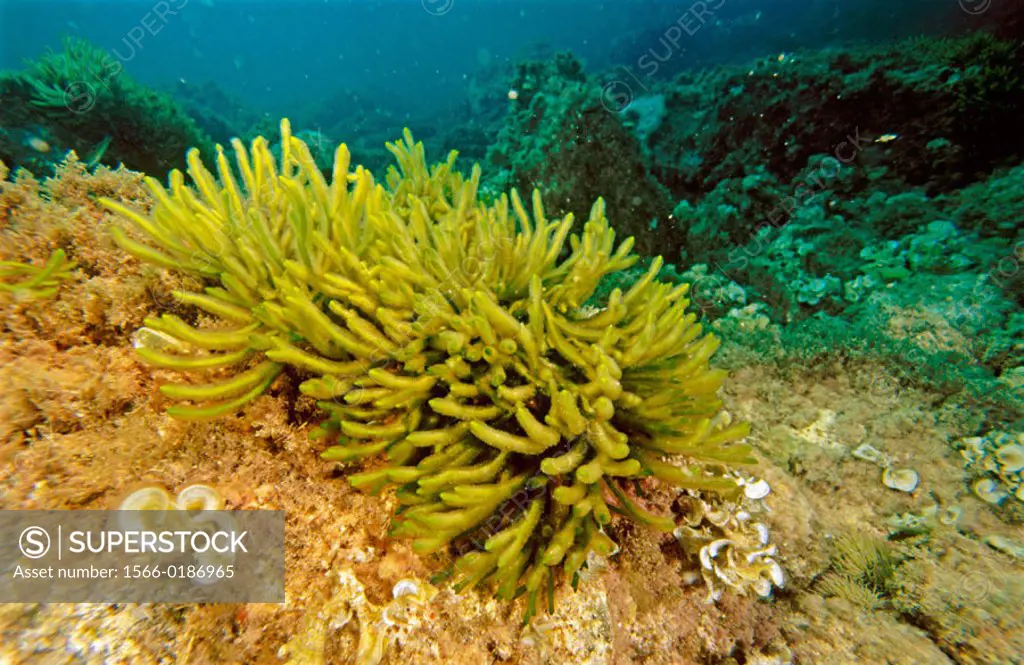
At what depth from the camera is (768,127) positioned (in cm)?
745

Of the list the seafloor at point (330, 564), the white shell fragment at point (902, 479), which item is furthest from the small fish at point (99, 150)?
the white shell fragment at point (902, 479)

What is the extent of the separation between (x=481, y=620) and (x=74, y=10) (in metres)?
120

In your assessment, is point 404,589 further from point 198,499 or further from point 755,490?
point 755,490

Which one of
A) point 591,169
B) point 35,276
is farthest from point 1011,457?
point 35,276

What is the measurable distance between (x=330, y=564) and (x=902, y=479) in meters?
3.29

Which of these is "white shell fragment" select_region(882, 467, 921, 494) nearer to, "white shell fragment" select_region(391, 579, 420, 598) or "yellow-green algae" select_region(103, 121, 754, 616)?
"yellow-green algae" select_region(103, 121, 754, 616)

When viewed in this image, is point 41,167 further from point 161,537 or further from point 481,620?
point 481,620

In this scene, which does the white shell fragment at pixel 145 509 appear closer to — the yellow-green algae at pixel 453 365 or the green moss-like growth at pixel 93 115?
the yellow-green algae at pixel 453 365

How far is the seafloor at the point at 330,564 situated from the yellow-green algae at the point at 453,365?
0.60 feet

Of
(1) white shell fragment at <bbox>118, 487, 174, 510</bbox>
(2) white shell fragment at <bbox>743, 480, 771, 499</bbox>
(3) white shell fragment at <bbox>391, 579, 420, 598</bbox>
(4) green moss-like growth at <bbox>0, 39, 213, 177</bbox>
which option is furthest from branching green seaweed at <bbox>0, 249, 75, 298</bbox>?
(4) green moss-like growth at <bbox>0, 39, 213, 177</bbox>

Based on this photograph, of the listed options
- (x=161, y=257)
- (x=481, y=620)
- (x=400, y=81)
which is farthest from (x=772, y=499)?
(x=400, y=81)

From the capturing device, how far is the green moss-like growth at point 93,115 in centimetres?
689

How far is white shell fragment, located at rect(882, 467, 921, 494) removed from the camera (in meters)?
2.89

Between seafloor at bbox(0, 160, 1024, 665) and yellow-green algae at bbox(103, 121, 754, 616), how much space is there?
0.18m
